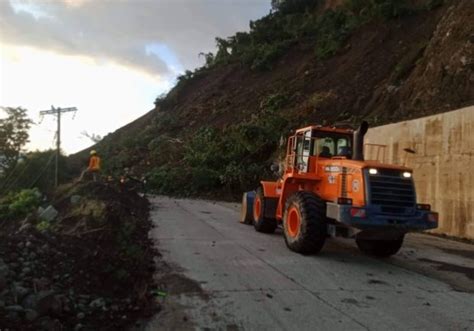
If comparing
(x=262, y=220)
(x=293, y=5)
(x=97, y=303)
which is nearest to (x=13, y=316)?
(x=97, y=303)

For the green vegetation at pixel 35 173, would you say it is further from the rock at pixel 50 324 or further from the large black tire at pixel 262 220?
the rock at pixel 50 324

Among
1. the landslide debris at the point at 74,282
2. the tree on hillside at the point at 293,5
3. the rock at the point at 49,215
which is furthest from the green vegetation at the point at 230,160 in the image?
the landslide debris at the point at 74,282

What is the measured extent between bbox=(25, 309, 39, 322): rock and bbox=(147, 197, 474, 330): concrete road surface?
135 centimetres

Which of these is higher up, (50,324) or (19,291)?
(19,291)

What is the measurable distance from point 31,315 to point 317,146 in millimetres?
7888

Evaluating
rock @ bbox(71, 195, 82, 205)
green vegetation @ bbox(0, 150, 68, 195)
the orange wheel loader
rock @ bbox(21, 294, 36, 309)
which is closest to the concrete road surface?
the orange wheel loader

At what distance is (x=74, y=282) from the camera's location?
7.58 m

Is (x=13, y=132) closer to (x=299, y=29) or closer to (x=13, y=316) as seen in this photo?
(x=299, y=29)

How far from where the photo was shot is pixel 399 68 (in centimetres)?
2839

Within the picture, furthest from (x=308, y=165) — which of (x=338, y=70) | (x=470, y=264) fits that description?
(x=338, y=70)

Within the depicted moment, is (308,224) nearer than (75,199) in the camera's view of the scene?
Yes

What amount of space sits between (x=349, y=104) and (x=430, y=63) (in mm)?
8586

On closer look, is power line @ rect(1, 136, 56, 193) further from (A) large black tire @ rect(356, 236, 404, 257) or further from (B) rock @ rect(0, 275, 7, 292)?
(B) rock @ rect(0, 275, 7, 292)

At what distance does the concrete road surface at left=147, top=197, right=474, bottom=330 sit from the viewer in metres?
6.77
